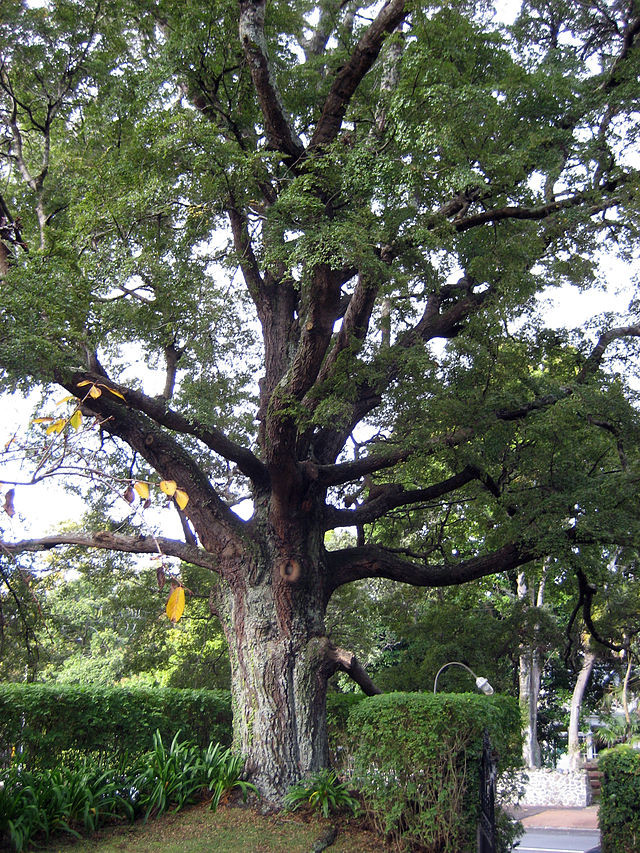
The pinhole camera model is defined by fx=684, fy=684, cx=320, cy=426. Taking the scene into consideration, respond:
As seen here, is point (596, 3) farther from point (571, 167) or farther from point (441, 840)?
point (441, 840)

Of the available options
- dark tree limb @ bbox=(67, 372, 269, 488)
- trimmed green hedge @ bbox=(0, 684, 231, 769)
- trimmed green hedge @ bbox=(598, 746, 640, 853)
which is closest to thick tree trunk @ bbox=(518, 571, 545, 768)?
trimmed green hedge @ bbox=(0, 684, 231, 769)

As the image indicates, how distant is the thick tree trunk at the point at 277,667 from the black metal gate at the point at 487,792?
7.21 ft

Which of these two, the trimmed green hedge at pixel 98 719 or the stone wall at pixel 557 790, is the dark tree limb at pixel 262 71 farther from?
the stone wall at pixel 557 790

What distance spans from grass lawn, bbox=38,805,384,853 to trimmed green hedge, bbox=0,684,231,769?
3.68ft

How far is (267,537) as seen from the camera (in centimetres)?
→ 896

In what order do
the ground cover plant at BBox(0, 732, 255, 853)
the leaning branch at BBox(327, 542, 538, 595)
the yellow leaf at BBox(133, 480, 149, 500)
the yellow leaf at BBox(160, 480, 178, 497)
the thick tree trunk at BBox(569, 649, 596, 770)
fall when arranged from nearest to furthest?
the yellow leaf at BBox(133, 480, 149, 500), the yellow leaf at BBox(160, 480, 178, 497), the ground cover plant at BBox(0, 732, 255, 853), the leaning branch at BBox(327, 542, 538, 595), the thick tree trunk at BBox(569, 649, 596, 770)

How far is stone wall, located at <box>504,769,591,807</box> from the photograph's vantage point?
59.0 ft

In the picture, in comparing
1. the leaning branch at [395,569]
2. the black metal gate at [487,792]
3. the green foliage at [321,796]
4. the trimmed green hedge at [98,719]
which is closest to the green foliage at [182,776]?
the trimmed green hedge at [98,719]

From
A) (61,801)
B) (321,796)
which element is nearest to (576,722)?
(321,796)

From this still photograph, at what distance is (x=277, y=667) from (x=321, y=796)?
4.73ft

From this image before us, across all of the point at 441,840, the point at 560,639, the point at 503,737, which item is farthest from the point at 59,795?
the point at 560,639

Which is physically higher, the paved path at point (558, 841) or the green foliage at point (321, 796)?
the green foliage at point (321, 796)

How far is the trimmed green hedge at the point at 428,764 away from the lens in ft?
20.2

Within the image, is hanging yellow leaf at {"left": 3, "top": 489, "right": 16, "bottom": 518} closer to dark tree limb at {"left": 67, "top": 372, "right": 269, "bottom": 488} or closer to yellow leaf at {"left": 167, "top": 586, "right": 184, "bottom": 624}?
yellow leaf at {"left": 167, "top": 586, "right": 184, "bottom": 624}
